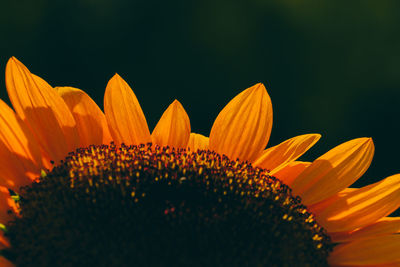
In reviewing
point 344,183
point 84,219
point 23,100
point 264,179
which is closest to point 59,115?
point 23,100

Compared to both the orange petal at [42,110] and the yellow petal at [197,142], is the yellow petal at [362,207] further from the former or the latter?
the orange petal at [42,110]

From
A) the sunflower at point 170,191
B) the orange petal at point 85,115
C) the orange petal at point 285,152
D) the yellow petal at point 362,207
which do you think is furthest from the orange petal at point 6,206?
the yellow petal at point 362,207

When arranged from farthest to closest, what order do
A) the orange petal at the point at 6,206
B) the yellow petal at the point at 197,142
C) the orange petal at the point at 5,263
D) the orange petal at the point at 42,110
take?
the yellow petal at the point at 197,142, the orange petal at the point at 42,110, the orange petal at the point at 6,206, the orange petal at the point at 5,263

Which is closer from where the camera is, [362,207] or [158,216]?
[158,216]

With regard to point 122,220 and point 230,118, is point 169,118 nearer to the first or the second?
point 230,118

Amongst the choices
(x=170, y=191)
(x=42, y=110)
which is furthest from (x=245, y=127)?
(x=42, y=110)

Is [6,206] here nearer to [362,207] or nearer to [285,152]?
[285,152]
